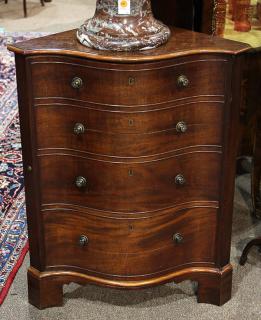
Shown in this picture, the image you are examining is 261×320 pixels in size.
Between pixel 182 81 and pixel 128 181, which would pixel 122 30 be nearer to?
pixel 182 81

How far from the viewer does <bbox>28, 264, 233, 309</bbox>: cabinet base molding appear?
230 cm

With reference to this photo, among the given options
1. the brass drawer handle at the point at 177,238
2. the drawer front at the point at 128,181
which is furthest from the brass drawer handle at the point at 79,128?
the brass drawer handle at the point at 177,238

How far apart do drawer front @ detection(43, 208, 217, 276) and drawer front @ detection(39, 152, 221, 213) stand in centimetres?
6

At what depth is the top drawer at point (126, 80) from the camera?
1.95 m

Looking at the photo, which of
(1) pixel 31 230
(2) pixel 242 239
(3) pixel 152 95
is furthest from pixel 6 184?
(3) pixel 152 95

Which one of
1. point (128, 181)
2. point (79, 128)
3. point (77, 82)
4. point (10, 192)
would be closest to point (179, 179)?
point (128, 181)

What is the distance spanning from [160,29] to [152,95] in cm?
24

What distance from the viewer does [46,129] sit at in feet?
6.90

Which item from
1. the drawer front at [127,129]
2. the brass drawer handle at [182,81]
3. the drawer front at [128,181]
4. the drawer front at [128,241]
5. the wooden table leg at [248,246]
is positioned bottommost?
the wooden table leg at [248,246]

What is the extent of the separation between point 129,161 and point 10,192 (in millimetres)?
1322

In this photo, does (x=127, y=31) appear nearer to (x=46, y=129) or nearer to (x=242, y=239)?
(x=46, y=129)

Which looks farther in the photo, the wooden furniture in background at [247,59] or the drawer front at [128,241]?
→ the wooden furniture in background at [247,59]

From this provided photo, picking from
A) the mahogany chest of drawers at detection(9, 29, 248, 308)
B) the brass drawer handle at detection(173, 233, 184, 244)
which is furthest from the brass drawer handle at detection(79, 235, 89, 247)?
the brass drawer handle at detection(173, 233, 184, 244)

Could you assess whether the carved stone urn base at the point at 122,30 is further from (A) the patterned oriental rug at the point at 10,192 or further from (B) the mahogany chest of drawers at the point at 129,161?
(A) the patterned oriental rug at the point at 10,192
